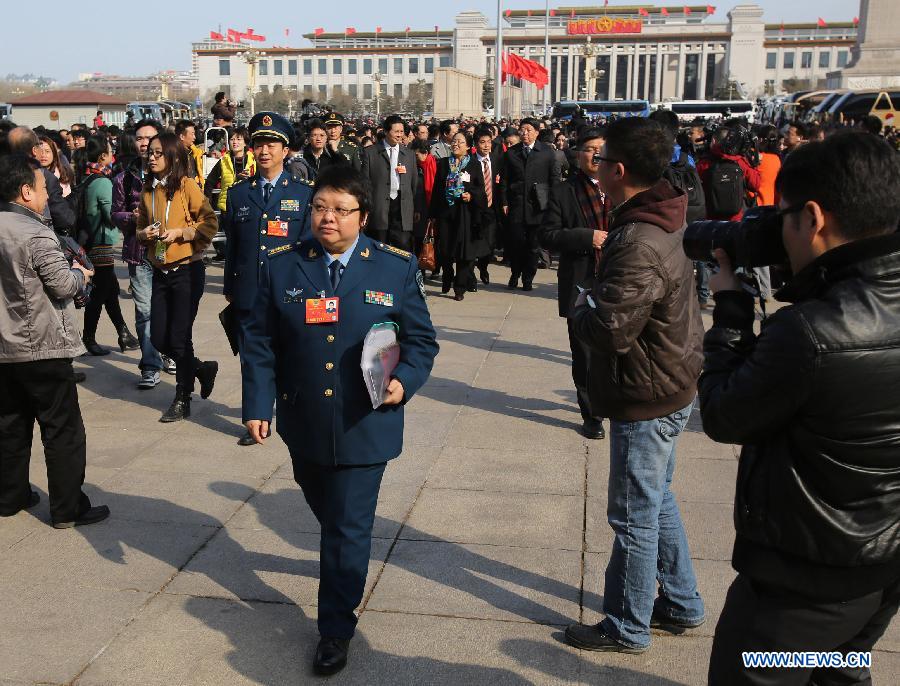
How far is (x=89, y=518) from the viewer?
16.2 feet

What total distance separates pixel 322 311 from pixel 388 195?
776cm

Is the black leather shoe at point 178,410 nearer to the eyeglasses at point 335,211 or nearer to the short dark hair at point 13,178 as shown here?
the short dark hair at point 13,178

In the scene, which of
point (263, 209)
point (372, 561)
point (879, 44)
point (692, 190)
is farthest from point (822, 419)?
point (879, 44)

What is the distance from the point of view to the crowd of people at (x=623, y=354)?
6.87ft

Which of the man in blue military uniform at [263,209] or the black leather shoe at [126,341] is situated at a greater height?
the man in blue military uniform at [263,209]

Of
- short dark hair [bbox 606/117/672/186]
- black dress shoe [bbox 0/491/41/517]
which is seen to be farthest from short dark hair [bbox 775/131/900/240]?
black dress shoe [bbox 0/491/41/517]

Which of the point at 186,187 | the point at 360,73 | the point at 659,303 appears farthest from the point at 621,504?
the point at 360,73

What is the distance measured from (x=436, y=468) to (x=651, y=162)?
283 cm

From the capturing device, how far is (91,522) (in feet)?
16.2

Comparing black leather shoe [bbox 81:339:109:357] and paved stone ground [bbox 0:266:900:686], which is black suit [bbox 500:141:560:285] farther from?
black leather shoe [bbox 81:339:109:357]

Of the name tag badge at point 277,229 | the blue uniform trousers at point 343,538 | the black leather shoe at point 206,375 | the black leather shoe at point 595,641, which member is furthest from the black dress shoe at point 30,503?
the black leather shoe at point 595,641

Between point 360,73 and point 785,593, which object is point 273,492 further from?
point 360,73

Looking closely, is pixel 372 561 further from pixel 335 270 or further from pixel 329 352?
pixel 335 270

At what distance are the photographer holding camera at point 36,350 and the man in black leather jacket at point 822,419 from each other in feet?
12.0
